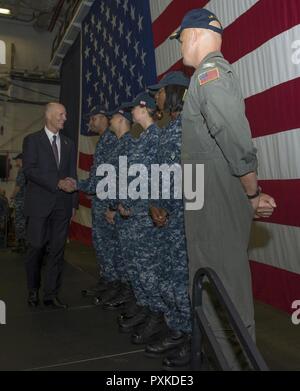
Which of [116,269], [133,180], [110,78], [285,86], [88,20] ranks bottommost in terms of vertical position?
[116,269]

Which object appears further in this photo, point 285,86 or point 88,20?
point 88,20

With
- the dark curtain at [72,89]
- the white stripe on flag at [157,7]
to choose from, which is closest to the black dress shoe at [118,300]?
the white stripe on flag at [157,7]

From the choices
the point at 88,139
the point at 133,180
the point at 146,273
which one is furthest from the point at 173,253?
the point at 88,139

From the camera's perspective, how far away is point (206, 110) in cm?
125

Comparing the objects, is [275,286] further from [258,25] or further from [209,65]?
[209,65]

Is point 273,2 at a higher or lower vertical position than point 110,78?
lower

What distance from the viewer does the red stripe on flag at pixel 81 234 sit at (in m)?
6.44

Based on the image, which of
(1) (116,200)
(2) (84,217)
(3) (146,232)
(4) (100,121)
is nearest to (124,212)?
(3) (146,232)

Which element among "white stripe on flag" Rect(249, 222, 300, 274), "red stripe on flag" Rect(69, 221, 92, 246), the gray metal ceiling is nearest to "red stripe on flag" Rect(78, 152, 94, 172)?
"red stripe on flag" Rect(69, 221, 92, 246)

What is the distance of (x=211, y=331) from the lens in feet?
3.80

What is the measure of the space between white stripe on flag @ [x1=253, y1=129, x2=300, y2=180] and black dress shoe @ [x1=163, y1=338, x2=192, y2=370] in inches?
48.8
